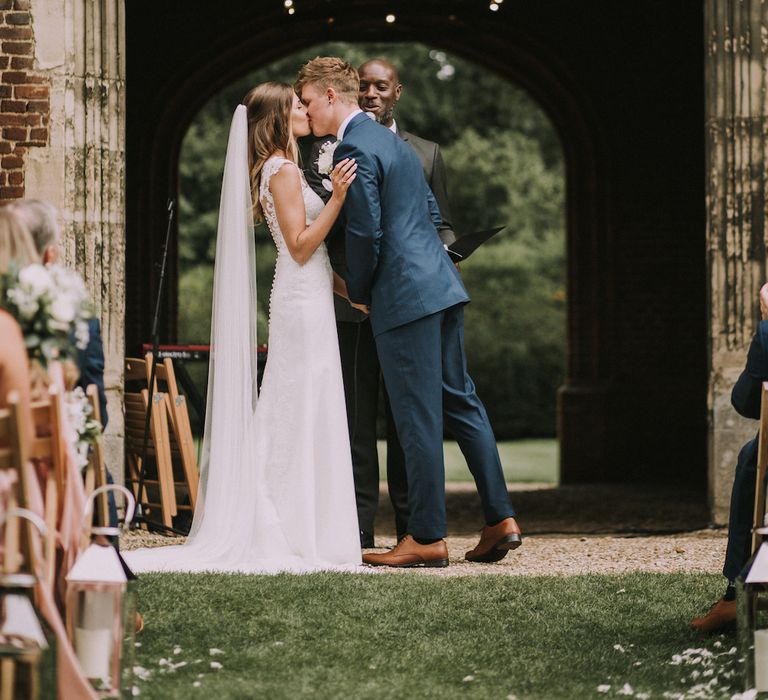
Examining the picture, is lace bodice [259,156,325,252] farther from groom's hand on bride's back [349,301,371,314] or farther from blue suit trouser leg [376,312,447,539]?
blue suit trouser leg [376,312,447,539]

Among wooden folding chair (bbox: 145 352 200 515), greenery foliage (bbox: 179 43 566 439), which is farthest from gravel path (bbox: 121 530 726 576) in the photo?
greenery foliage (bbox: 179 43 566 439)

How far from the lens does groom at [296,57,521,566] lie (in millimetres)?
6195

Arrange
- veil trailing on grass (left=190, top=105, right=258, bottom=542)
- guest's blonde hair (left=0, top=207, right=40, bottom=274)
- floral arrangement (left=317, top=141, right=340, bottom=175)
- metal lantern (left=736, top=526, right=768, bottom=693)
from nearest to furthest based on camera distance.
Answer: metal lantern (left=736, top=526, right=768, bottom=693), guest's blonde hair (left=0, top=207, right=40, bottom=274), veil trailing on grass (left=190, top=105, right=258, bottom=542), floral arrangement (left=317, top=141, right=340, bottom=175)

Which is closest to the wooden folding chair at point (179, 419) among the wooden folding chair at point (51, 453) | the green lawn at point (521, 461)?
the wooden folding chair at point (51, 453)

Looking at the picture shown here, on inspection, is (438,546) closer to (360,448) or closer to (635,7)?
(360,448)

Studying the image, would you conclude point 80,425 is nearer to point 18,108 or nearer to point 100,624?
point 100,624

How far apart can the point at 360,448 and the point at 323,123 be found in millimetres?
1720

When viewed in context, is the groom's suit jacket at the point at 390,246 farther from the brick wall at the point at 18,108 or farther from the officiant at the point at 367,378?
the brick wall at the point at 18,108

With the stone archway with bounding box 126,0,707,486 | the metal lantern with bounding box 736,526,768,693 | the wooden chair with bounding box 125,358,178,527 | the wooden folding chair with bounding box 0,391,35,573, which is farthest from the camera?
the stone archway with bounding box 126,0,707,486

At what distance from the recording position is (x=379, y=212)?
613 cm

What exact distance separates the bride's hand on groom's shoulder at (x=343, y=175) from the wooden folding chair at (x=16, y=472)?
9.10 ft

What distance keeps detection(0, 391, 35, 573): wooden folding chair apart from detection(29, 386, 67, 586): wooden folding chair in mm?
143

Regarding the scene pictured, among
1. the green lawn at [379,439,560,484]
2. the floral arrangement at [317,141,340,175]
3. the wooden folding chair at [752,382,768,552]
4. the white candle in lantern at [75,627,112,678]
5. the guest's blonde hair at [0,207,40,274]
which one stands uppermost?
the floral arrangement at [317,141,340,175]

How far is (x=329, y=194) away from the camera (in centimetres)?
679
